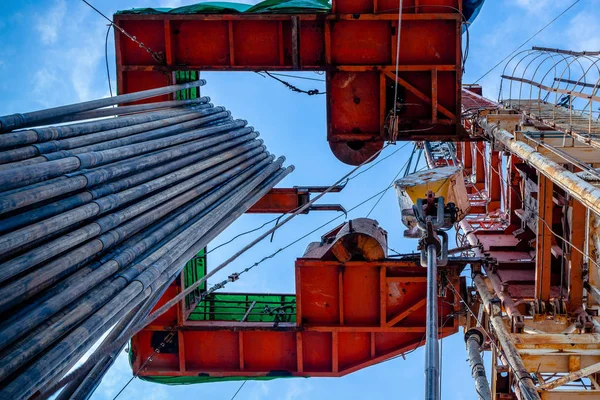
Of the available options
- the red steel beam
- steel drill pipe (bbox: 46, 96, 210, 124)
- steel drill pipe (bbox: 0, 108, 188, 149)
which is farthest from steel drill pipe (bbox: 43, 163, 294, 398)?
the red steel beam

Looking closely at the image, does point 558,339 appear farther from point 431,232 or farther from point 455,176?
point 431,232

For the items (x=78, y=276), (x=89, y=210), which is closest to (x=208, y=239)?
(x=89, y=210)

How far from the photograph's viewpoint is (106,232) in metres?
4.92

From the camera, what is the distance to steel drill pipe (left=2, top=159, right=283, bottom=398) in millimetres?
3182

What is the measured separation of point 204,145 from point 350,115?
3.58 meters

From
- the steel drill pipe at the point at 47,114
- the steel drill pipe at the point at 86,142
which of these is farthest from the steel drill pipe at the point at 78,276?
the steel drill pipe at the point at 47,114

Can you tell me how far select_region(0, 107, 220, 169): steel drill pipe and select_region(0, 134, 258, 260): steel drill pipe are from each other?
0.57m

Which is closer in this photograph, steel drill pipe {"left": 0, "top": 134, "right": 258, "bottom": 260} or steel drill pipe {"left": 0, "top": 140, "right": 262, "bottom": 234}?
steel drill pipe {"left": 0, "top": 134, "right": 258, "bottom": 260}

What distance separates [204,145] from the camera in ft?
28.1

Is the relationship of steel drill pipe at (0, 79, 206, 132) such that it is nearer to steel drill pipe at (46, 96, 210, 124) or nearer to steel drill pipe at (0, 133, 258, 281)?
steel drill pipe at (46, 96, 210, 124)

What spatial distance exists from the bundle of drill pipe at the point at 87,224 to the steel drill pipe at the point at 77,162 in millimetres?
12

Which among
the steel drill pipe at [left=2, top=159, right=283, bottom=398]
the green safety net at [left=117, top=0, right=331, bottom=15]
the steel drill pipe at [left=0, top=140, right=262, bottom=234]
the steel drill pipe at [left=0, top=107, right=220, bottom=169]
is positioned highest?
the green safety net at [left=117, top=0, right=331, bottom=15]

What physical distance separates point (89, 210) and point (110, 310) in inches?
36.8

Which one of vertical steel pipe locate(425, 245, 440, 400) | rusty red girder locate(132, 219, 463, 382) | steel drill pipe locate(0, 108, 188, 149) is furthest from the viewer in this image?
rusty red girder locate(132, 219, 463, 382)
